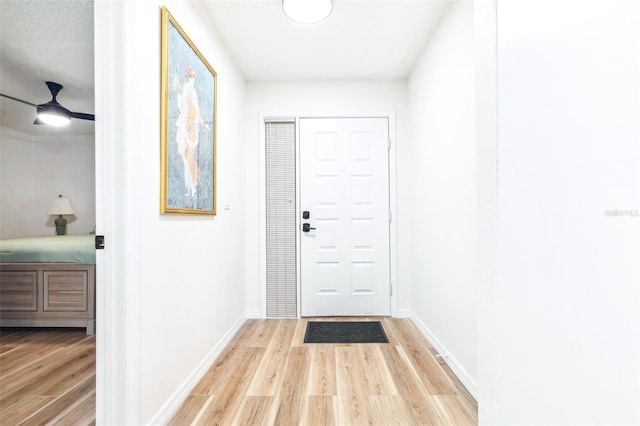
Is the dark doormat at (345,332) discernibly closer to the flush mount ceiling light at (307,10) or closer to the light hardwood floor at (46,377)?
the light hardwood floor at (46,377)

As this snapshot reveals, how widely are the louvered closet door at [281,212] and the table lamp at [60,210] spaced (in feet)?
11.9

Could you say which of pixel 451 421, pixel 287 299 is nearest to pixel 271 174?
pixel 287 299

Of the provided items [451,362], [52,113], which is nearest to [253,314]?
[451,362]

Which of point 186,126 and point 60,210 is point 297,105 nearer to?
point 186,126

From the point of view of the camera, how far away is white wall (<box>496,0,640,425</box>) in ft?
1.47

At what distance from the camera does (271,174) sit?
3.12m

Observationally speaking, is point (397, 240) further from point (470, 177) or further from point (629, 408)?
point (629, 408)

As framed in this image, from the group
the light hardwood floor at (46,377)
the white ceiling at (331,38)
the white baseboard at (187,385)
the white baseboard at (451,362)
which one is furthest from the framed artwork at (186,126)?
the white baseboard at (451,362)

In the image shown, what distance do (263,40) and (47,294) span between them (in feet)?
9.22

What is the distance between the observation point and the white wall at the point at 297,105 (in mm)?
3090

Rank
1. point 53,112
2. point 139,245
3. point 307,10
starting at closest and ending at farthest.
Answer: point 139,245, point 307,10, point 53,112

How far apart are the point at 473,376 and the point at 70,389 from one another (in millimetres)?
2259

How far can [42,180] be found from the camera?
4.74m

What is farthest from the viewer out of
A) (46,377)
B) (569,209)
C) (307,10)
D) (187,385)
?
(307,10)
